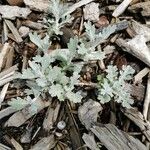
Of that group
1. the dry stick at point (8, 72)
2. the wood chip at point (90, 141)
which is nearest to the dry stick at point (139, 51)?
the wood chip at point (90, 141)

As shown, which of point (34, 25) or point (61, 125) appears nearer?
point (61, 125)

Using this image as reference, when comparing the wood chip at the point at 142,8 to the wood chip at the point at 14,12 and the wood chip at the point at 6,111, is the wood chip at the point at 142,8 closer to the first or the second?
the wood chip at the point at 14,12

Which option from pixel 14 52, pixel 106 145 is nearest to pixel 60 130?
pixel 106 145

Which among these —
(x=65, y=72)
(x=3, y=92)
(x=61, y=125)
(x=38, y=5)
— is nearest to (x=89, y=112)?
(x=61, y=125)

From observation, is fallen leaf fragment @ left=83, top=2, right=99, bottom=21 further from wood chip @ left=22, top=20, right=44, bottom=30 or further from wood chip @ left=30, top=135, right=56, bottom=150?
wood chip @ left=30, top=135, right=56, bottom=150

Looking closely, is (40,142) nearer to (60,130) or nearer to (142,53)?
(60,130)

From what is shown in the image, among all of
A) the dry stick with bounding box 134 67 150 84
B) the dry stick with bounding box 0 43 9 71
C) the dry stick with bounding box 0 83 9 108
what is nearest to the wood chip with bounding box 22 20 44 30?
the dry stick with bounding box 0 43 9 71

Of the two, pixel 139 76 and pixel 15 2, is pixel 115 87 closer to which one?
pixel 139 76
